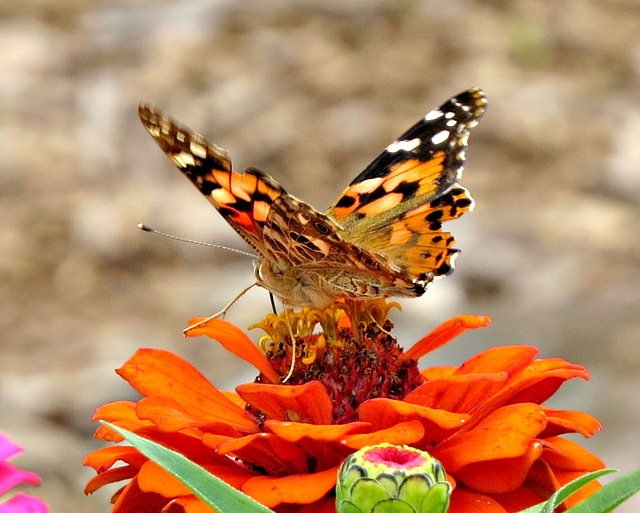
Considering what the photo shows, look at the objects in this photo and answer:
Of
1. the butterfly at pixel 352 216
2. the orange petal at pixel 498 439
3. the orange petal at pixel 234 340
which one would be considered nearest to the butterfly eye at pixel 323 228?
the butterfly at pixel 352 216

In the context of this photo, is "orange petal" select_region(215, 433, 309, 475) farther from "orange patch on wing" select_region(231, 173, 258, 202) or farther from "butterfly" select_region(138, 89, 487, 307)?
"orange patch on wing" select_region(231, 173, 258, 202)

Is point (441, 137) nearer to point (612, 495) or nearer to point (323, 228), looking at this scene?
point (323, 228)

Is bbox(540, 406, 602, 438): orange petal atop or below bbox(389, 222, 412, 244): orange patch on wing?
below

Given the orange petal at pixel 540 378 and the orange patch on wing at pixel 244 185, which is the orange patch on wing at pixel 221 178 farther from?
the orange petal at pixel 540 378

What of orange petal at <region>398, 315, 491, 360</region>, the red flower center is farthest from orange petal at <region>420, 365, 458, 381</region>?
the red flower center

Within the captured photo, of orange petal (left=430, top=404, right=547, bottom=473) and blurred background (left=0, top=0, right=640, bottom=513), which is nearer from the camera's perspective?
orange petal (left=430, top=404, right=547, bottom=473)

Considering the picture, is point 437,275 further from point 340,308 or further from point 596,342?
point 596,342

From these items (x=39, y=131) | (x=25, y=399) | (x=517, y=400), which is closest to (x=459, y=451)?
(x=517, y=400)
